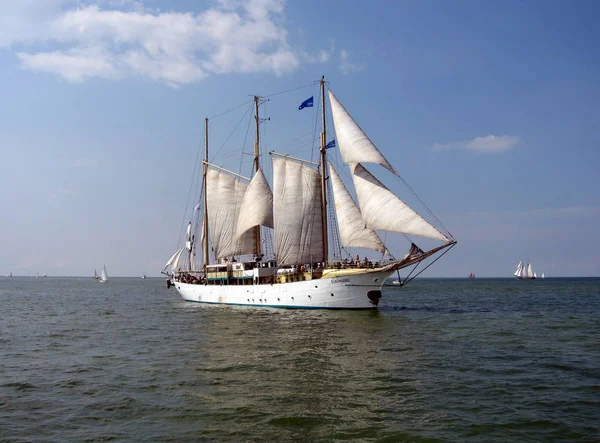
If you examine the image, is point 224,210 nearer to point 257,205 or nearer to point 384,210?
point 257,205

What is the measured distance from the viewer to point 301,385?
1688cm

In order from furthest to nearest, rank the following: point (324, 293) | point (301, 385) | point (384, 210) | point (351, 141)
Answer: point (351, 141) < point (324, 293) < point (384, 210) < point (301, 385)

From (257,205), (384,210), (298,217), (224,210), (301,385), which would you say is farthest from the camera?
(224,210)

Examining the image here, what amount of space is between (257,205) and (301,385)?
1687 inches

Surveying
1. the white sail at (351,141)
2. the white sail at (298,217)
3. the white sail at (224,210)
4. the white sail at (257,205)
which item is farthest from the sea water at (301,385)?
the white sail at (224,210)

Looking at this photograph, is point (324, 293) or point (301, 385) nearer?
point (301, 385)

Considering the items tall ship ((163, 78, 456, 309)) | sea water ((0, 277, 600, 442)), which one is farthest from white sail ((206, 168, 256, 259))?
sea water ((0, 277, 600, 442))

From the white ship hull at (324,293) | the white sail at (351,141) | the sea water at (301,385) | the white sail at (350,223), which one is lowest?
Answer: the sea water at (301,385)

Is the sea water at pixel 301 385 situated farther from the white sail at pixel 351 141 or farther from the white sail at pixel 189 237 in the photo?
the white sail at pixel 189 237

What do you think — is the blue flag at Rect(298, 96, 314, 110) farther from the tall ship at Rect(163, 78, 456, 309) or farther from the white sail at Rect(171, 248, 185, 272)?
the white sail at Rect(171, 248, 185, 272)

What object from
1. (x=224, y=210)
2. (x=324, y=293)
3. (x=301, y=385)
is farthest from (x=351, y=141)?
(x=301, y=385)

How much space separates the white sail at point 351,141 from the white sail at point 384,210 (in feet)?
4.22

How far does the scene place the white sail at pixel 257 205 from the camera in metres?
58.7

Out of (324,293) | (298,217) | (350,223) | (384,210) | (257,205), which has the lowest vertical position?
(324,293)
